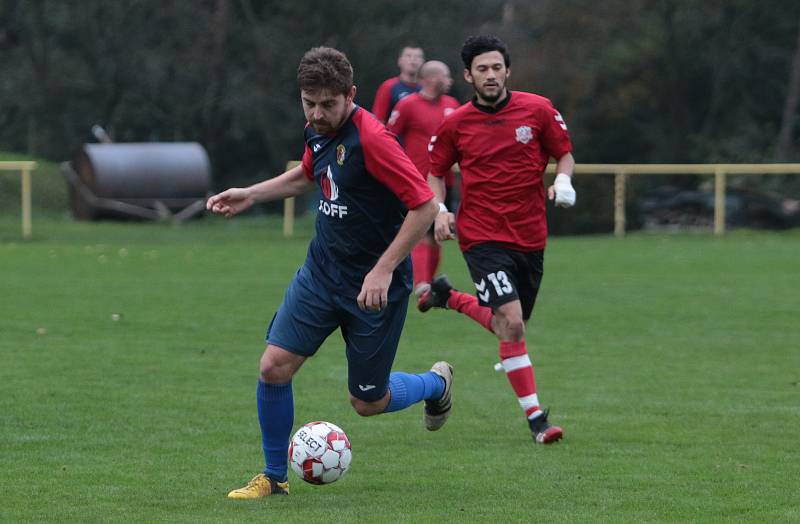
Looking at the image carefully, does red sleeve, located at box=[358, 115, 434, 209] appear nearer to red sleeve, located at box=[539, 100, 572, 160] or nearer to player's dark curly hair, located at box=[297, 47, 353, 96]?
player's dark curly hair, located at box=[297, 47, 353, 96]

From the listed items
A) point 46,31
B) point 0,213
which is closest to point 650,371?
point 0,213

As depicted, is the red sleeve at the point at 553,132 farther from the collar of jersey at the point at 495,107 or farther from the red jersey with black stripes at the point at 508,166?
the collar of jersey at the point at 495,107

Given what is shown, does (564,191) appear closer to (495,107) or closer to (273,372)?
(495,107)

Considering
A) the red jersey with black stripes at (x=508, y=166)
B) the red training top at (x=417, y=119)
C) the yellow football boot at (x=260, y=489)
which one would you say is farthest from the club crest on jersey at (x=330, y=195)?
the red training top at (x=417, y=119)

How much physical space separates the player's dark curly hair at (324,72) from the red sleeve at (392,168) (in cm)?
22

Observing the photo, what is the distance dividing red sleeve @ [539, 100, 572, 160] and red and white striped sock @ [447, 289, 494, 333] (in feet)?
3.08

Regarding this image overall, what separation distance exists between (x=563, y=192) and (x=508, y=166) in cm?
46

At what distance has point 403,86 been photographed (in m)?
13.9

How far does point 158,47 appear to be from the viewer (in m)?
39.6

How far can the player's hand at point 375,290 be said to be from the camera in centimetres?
547

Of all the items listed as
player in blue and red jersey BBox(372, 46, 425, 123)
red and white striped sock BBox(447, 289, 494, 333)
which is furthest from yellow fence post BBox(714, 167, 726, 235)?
red and white striped sock BBox(447, 289, 494, 333)

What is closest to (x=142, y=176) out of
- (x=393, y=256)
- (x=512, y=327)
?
(x=512, y=327)

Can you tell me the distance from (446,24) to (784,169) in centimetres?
1637

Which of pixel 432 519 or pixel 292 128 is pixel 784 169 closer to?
pixel 292 128
